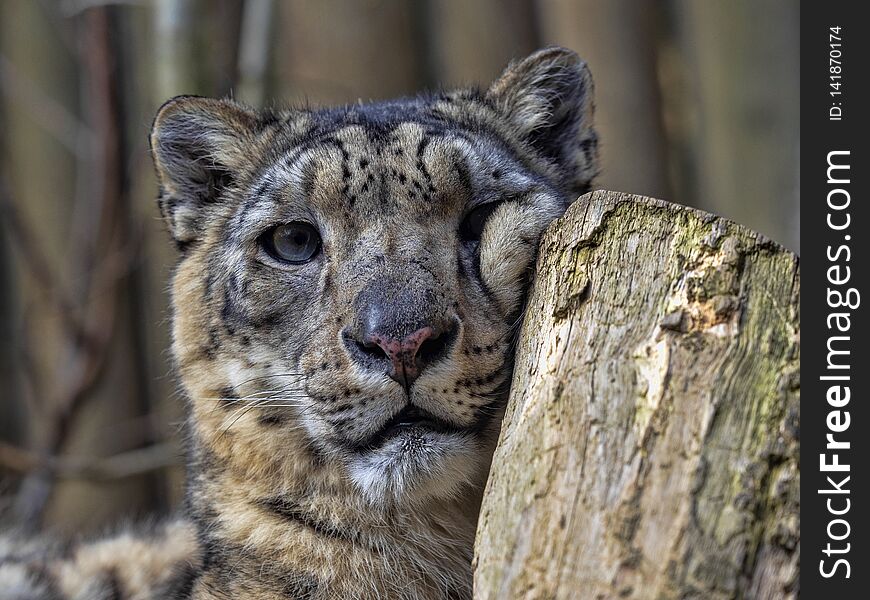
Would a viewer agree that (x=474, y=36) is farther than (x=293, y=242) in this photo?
Yes

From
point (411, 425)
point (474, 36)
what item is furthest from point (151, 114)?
point (411, 425)

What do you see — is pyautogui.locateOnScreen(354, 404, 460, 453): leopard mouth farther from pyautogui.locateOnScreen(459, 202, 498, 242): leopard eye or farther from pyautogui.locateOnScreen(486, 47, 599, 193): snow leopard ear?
pyautogui.locateOnScreen(486, 47, 599, 193): snow leopard ear

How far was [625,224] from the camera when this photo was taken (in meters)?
3.15

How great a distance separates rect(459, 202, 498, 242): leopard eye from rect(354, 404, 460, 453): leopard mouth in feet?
2.41

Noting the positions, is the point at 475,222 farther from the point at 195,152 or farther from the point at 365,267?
the point at 195,152

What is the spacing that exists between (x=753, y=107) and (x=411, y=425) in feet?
17.7

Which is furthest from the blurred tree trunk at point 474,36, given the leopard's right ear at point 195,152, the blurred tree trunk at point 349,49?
the leopard's right ear at point 195,152

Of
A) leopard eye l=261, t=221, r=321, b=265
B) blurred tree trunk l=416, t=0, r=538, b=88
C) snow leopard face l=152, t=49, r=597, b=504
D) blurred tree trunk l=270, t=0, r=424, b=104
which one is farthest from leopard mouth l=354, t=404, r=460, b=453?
blurred tree trunk l=416, t=0, r=538, b=88

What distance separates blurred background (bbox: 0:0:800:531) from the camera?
26.2ft

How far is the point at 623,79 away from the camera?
879 centimetres

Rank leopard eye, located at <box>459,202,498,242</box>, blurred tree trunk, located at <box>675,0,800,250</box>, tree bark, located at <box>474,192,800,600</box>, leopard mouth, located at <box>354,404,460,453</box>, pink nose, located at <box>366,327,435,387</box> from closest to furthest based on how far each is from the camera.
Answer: tree bark, located at <box>474,192,800,600</box> → pink nose, located at <box>366,327,435,387</box> → leopard mouth, located at <box>354,404,460,453</box> → leopard eye, located at <box>459,202,498,242</box> → blurred tree trunk, located at <box>675,0,800,250</box>

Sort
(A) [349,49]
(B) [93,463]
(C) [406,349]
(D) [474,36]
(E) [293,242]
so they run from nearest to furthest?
(C) [406,349], (E) [293,242], (B) [93,463], (A) [349,49], (D) [474,36]

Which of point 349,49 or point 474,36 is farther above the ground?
point 474,36
